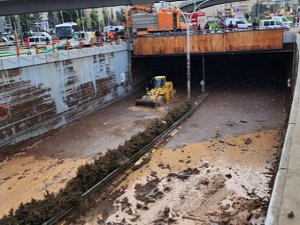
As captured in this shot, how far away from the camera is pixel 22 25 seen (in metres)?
71.0

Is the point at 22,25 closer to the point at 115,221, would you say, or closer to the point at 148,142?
the point at 148,142

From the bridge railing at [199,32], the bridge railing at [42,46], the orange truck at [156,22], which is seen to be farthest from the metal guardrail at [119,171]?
the orange truck at [156,22]

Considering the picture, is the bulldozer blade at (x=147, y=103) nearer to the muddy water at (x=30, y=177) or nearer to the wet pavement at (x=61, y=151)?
the wet pavement at (x=61, y=151)

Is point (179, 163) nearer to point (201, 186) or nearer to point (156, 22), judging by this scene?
point (201, 186)

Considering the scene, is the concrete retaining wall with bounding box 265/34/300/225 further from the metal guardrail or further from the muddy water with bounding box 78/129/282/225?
the metal guardrail

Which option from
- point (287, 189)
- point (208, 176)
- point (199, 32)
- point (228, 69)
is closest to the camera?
point (287, 189)

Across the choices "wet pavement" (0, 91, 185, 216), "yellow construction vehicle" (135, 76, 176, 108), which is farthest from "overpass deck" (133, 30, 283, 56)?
"wet pavement" (0, 91, 185, 216)

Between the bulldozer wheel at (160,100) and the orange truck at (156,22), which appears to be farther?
the orange truck at (156,22)

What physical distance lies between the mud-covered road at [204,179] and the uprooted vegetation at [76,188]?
784 millimetres

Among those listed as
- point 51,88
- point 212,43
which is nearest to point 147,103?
point 51,88

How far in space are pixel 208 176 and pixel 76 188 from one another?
546 centimetres

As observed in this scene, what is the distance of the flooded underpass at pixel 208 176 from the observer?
1161 cm

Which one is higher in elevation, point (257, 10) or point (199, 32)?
point (257, 10)

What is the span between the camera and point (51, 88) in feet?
76.8
